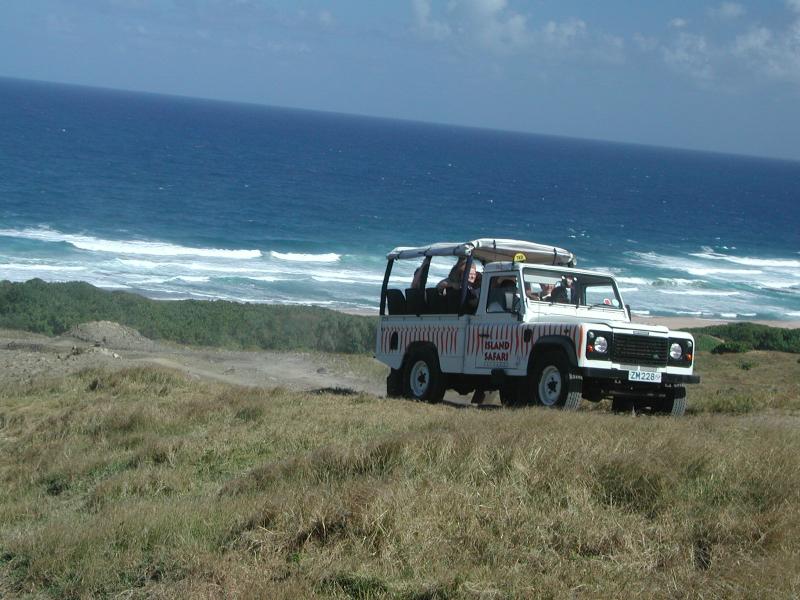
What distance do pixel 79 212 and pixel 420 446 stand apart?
6158 cm

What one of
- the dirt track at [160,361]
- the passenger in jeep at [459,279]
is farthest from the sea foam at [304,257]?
the passenger in jeep at [459,279]

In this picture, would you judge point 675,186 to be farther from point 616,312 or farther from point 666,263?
point 616,312

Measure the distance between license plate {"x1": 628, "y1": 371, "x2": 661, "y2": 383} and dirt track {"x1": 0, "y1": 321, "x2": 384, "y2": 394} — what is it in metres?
7.00

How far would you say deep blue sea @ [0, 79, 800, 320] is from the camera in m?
50.6

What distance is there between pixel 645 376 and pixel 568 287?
79.7 inches

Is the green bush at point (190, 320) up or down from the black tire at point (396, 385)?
up

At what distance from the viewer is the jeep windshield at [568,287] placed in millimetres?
14102

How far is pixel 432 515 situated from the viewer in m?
6.88

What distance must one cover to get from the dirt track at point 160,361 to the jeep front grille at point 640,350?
696 centimetres

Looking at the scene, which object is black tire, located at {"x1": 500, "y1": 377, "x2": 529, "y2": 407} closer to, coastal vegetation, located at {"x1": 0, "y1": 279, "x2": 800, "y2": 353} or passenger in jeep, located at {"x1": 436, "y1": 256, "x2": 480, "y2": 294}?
passenger in jeep, located at {"x1": 436, "y1": 256, "x2": 480, "y2": 294}

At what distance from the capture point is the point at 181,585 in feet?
21.1

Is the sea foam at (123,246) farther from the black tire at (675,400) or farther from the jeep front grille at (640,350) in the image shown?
the jeep front grille at (640,350)

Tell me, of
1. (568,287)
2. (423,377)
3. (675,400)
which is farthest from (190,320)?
(675,400)

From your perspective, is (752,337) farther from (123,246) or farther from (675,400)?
(123,246)
